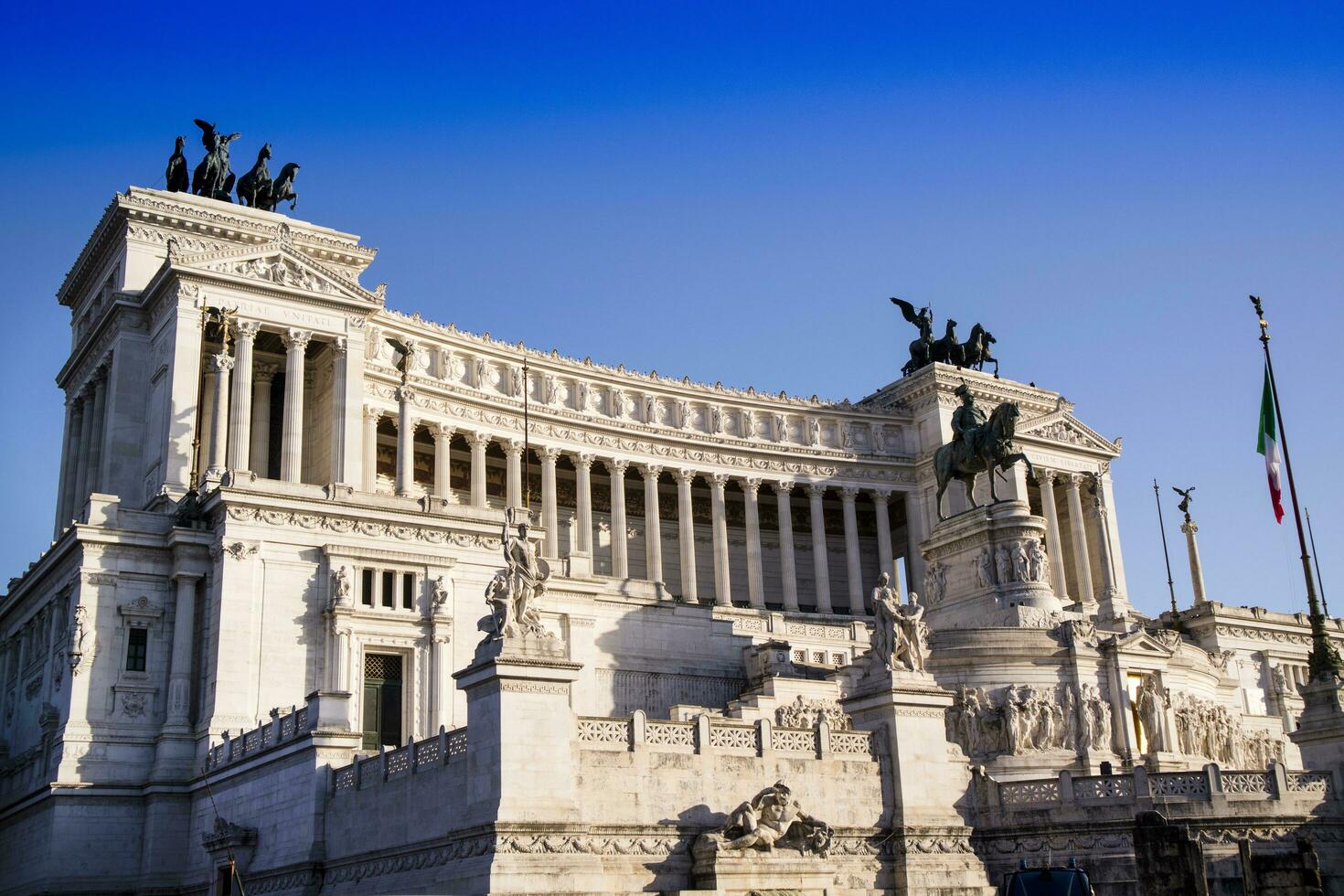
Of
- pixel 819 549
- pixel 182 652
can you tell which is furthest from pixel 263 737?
pixel 819 549

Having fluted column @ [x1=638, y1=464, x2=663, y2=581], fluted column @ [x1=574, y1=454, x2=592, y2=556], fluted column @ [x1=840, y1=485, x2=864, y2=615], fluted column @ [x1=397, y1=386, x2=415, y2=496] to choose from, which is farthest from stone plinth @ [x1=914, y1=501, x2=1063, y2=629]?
fluted column @ [x1=840, y1=485, x2=864, y2=615]

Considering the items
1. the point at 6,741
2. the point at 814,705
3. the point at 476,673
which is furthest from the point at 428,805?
the point at 6,741

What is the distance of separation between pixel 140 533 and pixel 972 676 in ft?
94.2

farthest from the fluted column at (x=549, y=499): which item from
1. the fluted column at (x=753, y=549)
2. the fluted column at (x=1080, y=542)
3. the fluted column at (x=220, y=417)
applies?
the fluted column at (x=1080, y=542)

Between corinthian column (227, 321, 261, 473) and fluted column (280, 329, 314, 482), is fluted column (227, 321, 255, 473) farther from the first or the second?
fluted column (280, 329, 314, 482)

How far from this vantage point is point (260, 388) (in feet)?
232

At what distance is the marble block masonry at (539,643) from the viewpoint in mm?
32250

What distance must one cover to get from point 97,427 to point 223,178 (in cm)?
1414

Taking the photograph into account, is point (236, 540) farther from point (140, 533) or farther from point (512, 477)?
point (512, 477)

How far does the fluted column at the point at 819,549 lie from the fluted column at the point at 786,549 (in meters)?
1.38

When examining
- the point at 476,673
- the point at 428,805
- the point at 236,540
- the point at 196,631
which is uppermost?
the point at 236,540

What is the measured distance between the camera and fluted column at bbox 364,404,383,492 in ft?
235

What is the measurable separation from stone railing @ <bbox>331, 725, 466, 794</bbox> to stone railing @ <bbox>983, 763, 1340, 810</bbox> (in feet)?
45.3

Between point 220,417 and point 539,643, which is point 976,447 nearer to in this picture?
point 539,643
